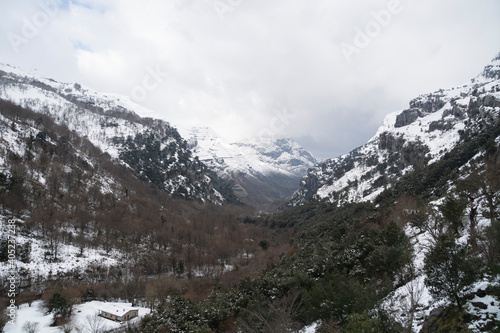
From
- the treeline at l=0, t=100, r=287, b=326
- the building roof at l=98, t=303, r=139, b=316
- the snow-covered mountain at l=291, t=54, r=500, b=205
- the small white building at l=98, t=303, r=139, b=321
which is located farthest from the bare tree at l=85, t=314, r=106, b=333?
the snow-covered mountain at l=291, t=54, r=500, b=205

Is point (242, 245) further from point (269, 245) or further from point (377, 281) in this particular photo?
point (377, 281)

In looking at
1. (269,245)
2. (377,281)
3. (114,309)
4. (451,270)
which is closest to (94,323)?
(114,309)

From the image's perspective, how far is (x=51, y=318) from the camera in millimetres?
44375

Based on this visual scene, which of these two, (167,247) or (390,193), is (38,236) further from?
(390,193)

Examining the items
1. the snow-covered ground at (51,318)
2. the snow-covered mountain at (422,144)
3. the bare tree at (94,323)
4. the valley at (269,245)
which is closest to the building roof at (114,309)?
the snow-covered ground at (51,318)

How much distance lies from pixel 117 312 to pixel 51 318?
10.7 m

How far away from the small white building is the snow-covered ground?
82 centimetres

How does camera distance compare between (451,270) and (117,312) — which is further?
(117,312)

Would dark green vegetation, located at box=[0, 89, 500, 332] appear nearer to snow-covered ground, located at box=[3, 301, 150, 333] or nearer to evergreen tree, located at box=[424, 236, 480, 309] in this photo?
evergreen tree, located at box=[424, 236, 480, 309]

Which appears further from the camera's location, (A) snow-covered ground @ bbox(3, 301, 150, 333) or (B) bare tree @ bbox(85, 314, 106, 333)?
(B) bare tree @ bbox(85, 314, 106, 333)

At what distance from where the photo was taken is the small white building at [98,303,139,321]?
45569 millimetres

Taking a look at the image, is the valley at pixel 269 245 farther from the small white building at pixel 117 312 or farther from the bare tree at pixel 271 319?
the small white building at pixel 117 312

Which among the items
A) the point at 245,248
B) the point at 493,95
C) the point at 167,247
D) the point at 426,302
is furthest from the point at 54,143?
the point at 493,95

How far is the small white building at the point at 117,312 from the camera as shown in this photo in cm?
4557
